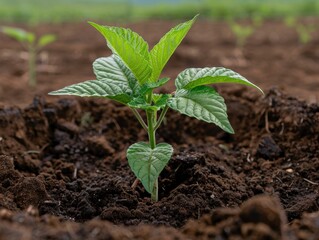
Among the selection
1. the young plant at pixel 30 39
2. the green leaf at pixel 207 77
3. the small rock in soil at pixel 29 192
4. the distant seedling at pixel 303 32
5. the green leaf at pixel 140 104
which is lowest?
the small rock in soil at pixel 29 192

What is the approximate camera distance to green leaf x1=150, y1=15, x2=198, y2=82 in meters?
2.50

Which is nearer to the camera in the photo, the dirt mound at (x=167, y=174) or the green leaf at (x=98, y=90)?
the dirt mound at (x=167, y=174)

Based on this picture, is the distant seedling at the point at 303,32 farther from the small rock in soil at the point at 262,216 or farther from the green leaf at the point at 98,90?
the small rock in soil at the point at 262,216

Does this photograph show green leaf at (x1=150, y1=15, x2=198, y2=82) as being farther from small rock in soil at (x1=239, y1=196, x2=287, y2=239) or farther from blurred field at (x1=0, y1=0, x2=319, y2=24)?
blurred field at (x1=0, y1=0, x2=319, y2=24)

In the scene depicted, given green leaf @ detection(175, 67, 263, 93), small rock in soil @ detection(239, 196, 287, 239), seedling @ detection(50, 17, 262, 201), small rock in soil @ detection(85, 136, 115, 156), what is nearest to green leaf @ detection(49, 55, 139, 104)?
seedling @ detection(50, 17, 262, 201)

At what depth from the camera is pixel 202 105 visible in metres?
2.40

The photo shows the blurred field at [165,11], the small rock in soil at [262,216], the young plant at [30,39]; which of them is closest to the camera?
the small rock in soil at [262,216]

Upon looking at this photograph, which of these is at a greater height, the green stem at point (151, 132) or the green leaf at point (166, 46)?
Answer: the green leaf at point (166, 46)

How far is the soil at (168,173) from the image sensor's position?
182 centimetres

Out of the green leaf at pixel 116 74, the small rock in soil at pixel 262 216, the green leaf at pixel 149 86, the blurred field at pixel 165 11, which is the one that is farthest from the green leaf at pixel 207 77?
the blurred field at pixel 165 11

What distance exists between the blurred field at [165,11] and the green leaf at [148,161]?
10.6 meters

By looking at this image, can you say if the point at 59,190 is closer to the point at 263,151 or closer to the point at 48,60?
the point at 263,151

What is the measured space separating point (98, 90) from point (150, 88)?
0.75 ft

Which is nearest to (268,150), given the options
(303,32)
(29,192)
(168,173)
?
(168,173)
